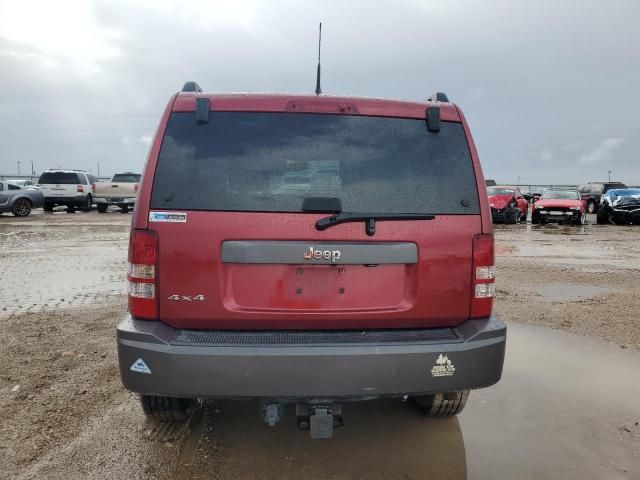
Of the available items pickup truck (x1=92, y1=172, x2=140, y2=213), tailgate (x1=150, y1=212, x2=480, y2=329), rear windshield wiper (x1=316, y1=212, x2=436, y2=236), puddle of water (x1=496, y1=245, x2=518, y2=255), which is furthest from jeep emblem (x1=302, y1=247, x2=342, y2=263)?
pickup truck (x1=92, y1=172, x2=140, y2=213)

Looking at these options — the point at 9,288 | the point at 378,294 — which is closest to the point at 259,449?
the point at 378,294

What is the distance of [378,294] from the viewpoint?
283 centimetres

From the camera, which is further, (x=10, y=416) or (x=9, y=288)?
(x=9, y=288)

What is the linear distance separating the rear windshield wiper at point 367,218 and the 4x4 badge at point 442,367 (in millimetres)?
725

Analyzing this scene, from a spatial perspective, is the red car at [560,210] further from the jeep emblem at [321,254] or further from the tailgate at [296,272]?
the jeep emblem at [321,254]

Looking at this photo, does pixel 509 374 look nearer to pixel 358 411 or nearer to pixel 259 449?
pixel 358 411

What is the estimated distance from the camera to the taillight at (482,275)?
291 centimetres

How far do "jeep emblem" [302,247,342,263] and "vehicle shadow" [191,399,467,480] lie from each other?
1.26 m

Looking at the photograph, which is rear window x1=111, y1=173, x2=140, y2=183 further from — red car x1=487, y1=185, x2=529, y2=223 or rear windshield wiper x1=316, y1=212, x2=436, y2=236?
rear windshield wiper x1=316, y1=212, x2=436, y2=236

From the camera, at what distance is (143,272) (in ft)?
9.05

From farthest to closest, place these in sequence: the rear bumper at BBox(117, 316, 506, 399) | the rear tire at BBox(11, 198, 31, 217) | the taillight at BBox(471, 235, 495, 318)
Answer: the rear tire at BBox(11, 198, 31, 217)
the taillight at BBox(471, 235, 495, 318)
the rear bumper at BBox(117, 316, 506, 399)

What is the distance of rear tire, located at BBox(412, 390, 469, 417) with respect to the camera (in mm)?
3511

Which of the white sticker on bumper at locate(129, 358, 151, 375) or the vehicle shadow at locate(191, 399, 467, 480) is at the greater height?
the white sticker on bumper at locate(129, 358, 151, 375)

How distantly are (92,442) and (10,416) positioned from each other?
30.0 inches
